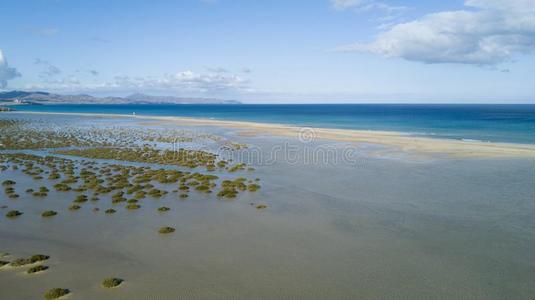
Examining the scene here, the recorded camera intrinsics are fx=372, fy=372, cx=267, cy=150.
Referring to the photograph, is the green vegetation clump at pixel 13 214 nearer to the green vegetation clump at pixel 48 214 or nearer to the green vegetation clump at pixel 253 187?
the green vegetation clump at pixel 48 214

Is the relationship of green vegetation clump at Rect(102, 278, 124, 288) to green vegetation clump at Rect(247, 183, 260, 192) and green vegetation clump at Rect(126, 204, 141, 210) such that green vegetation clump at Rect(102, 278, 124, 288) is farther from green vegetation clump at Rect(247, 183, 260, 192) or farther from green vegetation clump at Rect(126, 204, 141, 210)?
green vegetation clump at Rect(247, 183, 260, 192)

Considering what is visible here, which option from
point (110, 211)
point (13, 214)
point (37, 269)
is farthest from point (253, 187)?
point (37, 269)

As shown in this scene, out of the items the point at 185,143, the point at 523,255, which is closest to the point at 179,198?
the point at 523,255

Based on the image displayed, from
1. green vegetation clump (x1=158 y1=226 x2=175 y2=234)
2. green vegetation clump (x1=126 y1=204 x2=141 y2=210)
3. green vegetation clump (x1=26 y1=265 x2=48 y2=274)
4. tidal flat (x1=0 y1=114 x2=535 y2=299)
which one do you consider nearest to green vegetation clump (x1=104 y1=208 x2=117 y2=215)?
tidal flat (x1=0 y1=114 x2=535 y2=299)

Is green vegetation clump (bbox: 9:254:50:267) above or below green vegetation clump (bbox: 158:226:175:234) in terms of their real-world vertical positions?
below

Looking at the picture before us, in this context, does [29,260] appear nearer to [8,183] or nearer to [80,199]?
[80,199]

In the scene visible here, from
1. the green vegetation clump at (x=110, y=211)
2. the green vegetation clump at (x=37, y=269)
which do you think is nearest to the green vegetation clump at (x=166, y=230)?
the green vegetation clump at (x=110, y=211)
